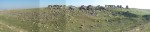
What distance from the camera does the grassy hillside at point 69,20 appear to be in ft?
114

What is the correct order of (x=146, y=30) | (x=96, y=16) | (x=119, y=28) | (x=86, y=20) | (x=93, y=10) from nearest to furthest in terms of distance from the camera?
(x=146, y=30)
(x=119, y=28)
(x=86, y=20)
(x=96, y=16)
(x=93, y=10)

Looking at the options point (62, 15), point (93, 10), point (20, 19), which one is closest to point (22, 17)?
point (20, 19)

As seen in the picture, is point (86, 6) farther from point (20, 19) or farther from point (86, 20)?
point (20, 19)

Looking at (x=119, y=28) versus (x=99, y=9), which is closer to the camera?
(x=119, y=28)

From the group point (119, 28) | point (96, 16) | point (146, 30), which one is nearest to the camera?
point (146, 30)

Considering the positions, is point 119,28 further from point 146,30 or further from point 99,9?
point 99,9

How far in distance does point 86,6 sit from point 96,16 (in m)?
4.84

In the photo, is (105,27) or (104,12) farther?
(104,12)

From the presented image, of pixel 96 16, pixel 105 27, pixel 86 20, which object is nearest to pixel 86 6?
pixel 96 16

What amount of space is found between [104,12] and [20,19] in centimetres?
1479

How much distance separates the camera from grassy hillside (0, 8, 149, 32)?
3488 cm

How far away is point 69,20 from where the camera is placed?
40.4m

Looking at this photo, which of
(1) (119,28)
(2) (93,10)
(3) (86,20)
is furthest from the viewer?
(2) (93,10)

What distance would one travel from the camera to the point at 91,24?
39625mm
